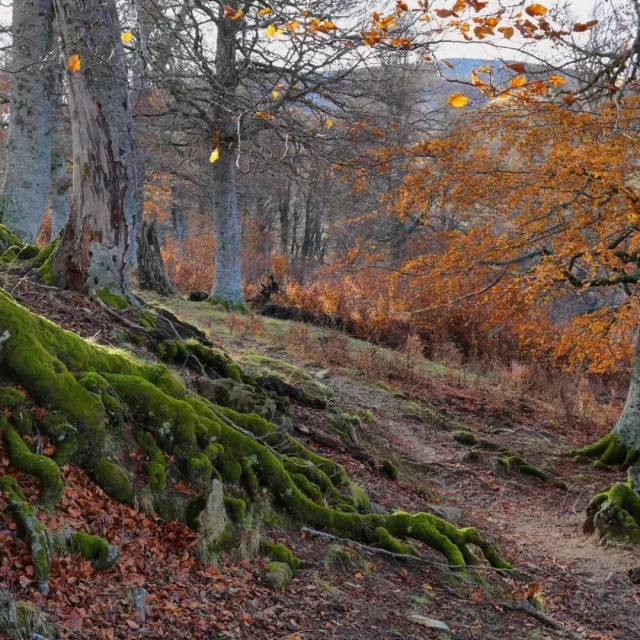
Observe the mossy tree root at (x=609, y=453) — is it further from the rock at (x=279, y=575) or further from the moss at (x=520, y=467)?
the rock at (x=279, y=575)

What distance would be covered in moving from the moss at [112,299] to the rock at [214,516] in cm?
343

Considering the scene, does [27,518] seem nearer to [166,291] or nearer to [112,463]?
[112,463]

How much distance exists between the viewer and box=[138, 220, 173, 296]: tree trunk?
15070 millimetres

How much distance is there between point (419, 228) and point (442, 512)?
21809mm

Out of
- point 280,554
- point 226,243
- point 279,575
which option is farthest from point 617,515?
point 226,243

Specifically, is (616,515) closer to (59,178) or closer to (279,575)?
(279,575)

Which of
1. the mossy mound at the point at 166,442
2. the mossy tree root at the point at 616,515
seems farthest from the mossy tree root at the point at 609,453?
the mossy mound at the point at 166,442

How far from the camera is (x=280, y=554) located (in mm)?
4215

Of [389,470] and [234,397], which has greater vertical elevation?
[234,397]

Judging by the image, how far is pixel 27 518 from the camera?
3.05 metres

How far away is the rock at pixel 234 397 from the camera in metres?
6.11

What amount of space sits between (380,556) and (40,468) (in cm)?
268

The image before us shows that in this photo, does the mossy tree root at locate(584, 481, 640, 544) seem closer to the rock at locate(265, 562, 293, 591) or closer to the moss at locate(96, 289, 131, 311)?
the rock at locate(265, 562, 293, 591)

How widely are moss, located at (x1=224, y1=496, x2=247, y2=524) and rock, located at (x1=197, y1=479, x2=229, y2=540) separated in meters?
0.11
